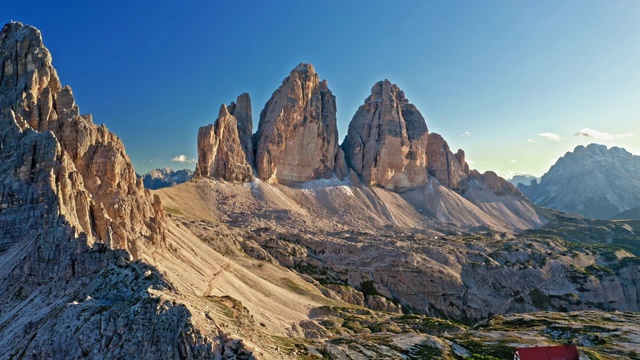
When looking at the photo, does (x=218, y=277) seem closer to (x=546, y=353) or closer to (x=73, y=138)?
(x=73, y=138)

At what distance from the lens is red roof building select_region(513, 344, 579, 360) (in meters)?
45.8

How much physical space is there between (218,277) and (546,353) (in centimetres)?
5947

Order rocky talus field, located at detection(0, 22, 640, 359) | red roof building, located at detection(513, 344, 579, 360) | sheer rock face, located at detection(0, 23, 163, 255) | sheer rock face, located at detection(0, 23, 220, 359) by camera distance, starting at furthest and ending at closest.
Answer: sheer rock face, located at detection(0, 23, 163, 255)
red roof building, located at detection(513, 344, 579, 360)
rocky talus field, located at detection(0, 22, 640, 359)
sheer rock face, located at detection(0, 23, 220, 359)

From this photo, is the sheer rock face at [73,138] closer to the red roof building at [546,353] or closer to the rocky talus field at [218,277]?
the rocky talus field at [218,277]

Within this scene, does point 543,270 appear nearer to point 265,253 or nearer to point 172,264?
point 265,253

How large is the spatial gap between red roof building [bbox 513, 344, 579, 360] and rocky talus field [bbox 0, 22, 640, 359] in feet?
28.8

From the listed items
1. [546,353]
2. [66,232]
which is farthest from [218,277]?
[546,353]

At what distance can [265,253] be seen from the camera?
12062 cm

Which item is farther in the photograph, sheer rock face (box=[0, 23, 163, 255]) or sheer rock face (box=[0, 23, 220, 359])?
sheer rock face (box=[0, 23, 163, 255])

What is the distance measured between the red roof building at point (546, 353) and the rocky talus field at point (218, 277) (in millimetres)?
8765

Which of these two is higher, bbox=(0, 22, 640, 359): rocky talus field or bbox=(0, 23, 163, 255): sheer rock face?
bbox=(0, 23, 163, 255): sheer rock face

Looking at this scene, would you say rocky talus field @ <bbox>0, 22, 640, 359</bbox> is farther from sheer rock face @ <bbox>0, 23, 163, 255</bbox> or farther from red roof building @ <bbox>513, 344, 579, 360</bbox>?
red roof building @ <bbox>513, 344, 579, 360</bbox>

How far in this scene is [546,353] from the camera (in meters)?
46.4

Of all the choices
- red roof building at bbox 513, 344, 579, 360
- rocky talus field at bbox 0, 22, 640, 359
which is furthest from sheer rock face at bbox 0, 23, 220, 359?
red roof building at bbox 513, 344, 579, 360
